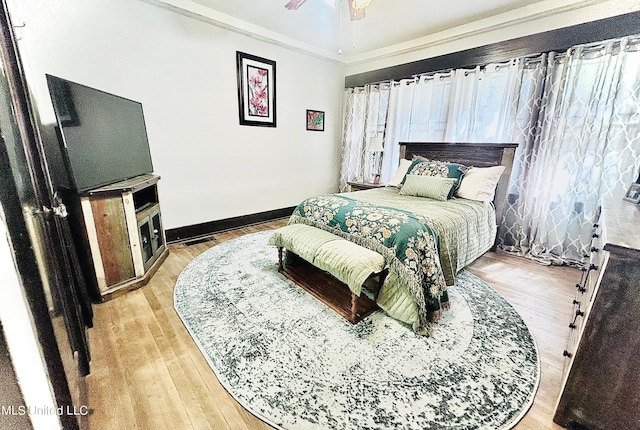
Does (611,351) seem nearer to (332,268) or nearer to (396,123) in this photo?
(332,268)

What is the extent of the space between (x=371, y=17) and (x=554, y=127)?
229cm

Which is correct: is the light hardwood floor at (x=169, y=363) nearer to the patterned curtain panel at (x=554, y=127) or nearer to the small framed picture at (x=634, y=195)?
the patterned curtain panel at (x=554, y=127)

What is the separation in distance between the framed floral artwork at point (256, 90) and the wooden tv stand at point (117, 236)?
1.68 metres

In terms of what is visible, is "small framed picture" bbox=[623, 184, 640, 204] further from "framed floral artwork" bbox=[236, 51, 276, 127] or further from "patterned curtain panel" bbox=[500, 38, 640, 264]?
"framed floral artwork" bbox=[236, 51, 276, 127]

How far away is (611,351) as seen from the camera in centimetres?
103

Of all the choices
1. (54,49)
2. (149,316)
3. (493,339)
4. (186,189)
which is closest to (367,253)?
(493,339)

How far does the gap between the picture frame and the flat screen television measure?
2.38 metres

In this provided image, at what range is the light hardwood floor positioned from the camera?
116 cm

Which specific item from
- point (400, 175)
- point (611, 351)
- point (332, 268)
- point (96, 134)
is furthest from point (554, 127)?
point (96, 134)

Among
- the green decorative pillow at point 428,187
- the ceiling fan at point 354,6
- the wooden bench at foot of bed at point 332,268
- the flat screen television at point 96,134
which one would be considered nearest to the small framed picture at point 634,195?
the green decorative pillow at point 428,187

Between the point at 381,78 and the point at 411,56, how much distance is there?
506mm

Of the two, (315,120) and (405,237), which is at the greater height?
(315,120)

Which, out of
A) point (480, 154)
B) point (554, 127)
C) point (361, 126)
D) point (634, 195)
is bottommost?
point (634, 195)

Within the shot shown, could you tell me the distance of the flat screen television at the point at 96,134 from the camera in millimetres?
1743
